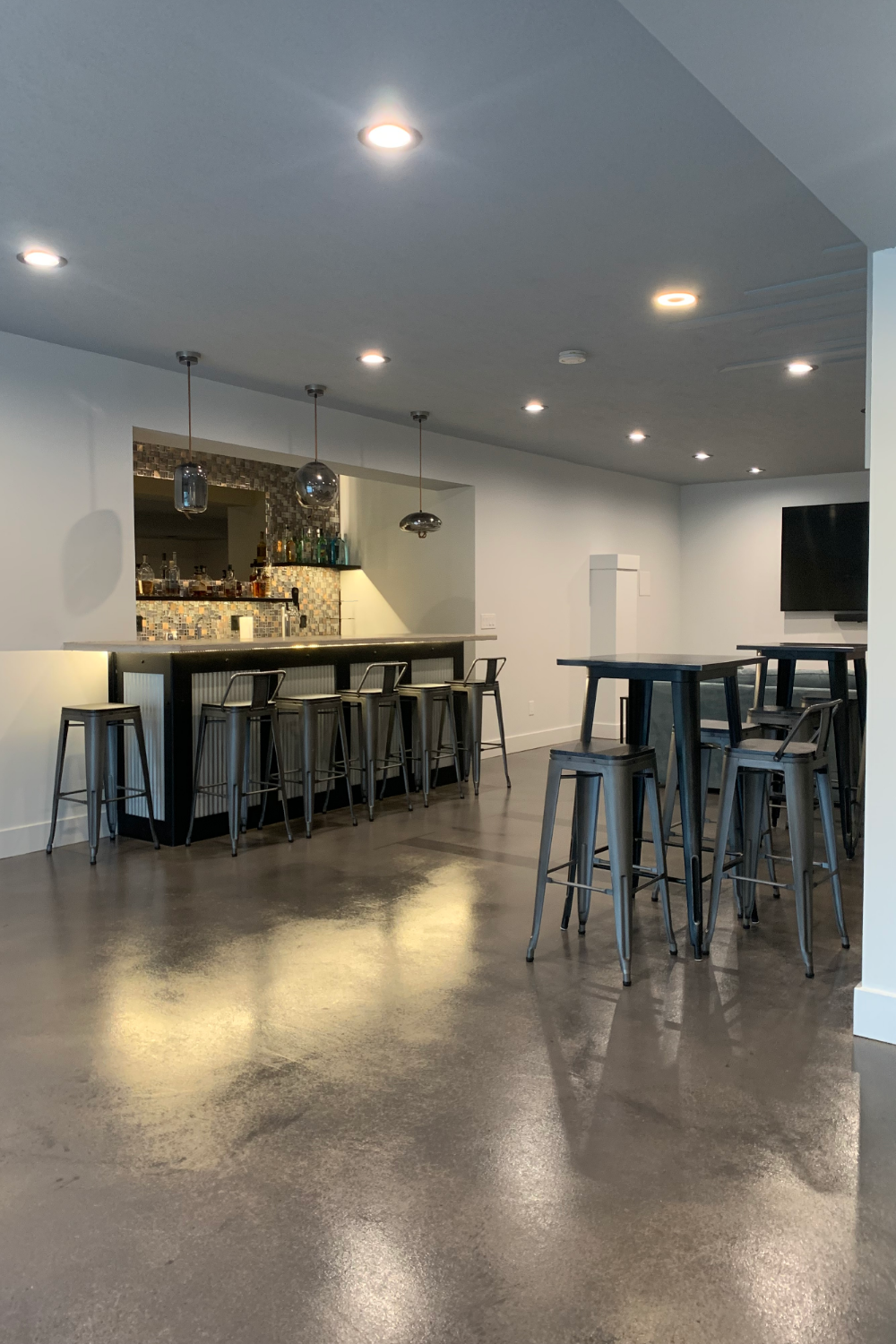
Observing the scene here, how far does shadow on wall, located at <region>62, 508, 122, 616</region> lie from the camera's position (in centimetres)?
500

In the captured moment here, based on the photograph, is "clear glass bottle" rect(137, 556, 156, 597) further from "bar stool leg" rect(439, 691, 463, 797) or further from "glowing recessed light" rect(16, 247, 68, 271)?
"glowing recessed light" rect(16, 247, 68, 271)

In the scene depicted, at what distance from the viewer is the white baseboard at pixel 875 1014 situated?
2637 mm

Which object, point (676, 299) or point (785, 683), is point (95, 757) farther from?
point (785, 683)

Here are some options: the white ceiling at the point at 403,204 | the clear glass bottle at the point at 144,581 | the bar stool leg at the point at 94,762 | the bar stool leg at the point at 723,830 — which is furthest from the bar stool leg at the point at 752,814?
the clear glass bottle at the point at 144,581

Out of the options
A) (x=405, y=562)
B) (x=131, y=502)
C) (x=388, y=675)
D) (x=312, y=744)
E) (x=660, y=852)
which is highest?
(x=131, y=502)

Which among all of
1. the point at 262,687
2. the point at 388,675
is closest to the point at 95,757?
the point at 262,687

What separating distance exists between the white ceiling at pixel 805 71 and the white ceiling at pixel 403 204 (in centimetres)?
56

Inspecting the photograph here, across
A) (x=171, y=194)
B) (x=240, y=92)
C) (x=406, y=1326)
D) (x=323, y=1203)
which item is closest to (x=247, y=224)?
(x=171, y=194)

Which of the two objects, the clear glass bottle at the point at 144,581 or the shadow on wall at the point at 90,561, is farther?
the clear glass bottle at the point at 144,581

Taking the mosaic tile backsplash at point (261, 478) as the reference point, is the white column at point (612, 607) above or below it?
below

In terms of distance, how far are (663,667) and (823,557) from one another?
24.3 ft

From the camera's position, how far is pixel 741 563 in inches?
413

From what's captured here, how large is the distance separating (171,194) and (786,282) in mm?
2410

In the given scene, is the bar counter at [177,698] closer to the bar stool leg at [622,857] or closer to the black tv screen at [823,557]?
the bar stool leg at [622,857]
